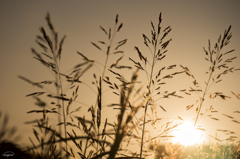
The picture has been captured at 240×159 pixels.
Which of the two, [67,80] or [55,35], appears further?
[67,80]

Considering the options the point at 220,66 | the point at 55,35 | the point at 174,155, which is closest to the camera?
the point at 55,35

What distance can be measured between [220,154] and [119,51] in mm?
1980

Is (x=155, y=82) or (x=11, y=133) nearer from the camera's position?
(x=11, y=133)

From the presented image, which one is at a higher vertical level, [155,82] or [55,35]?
[55,35]

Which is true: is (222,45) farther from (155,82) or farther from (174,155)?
(174,155)

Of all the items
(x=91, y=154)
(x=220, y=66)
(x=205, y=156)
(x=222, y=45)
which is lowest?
(x=205, y=156)

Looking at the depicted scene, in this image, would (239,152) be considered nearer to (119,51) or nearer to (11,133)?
(119,51)

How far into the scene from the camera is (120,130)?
0.34 meters

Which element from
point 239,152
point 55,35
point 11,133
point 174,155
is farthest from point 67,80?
point 239,152

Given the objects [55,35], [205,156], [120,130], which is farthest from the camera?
[205,156]

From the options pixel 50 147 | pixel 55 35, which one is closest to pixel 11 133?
pixel 50 147

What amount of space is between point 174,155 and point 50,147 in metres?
1.32

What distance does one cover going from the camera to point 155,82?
1781 millimetres

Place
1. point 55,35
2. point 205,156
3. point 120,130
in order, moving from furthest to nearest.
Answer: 1. point 205,156
2. point 55,35
3. point 120,130
